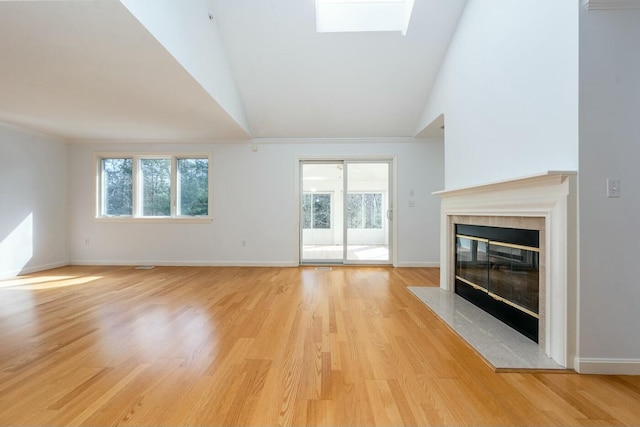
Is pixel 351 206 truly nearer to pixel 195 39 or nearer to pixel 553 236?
pixel 195 39

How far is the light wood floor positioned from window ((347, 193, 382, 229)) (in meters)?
2.41

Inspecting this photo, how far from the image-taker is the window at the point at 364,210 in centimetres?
563

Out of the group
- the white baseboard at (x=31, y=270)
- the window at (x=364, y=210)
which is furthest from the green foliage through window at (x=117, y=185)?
the window at (x=364, y=210)

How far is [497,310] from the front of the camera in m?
2.79

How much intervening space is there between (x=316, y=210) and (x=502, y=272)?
3.59m

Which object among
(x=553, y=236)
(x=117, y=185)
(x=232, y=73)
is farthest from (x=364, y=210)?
(x=117, y=185)

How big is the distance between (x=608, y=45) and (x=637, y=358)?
6.47 ft

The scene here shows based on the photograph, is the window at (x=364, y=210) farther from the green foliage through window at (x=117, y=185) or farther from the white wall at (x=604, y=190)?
the green foliage through window at (x=117, y=185)

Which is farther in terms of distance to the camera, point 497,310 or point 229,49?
point 229,49

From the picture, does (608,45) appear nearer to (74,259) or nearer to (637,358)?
(637,358)

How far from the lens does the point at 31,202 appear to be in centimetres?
498

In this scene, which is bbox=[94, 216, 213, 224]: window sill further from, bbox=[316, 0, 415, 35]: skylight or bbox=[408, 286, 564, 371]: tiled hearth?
bbox=[408, 286, 564, 371]: tiled hearth

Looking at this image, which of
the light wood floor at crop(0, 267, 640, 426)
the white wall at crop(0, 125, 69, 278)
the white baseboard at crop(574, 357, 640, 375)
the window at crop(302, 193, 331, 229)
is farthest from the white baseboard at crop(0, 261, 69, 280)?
the white baseboard at crop(574, 357, 640, 375)

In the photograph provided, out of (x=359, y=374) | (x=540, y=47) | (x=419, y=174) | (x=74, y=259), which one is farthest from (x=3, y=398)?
(x=419, y=174)
